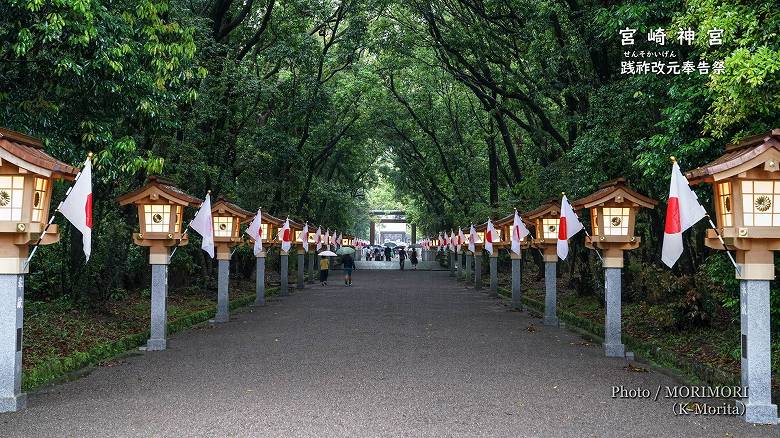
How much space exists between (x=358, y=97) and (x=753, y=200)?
25542mm

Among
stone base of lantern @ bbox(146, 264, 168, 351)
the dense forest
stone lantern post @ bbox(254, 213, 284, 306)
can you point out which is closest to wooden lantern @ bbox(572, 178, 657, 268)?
the dense forest

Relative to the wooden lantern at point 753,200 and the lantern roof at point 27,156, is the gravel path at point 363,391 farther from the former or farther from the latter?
the lantern roof at point 27,156

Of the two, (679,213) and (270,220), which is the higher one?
(270,220)

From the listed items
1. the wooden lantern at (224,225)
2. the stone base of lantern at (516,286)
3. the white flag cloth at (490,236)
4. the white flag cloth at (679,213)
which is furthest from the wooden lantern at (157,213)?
the white flag cloth at (490,236)

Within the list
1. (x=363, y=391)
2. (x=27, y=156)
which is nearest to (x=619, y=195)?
(x=363, y=391)

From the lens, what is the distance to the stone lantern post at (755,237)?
23.3ft

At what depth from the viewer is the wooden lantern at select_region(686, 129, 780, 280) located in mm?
7082

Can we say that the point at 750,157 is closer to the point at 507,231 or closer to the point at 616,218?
the point at 616,218

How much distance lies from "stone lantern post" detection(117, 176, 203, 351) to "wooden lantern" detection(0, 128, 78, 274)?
4.49m

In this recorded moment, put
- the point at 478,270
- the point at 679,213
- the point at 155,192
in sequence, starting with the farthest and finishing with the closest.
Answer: the point at 478,270 < the point at 155,192 < the point at 679,213

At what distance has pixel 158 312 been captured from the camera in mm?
12117

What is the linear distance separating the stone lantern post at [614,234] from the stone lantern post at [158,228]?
24.0 ft

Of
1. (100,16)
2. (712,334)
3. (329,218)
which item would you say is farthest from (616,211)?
(329,218)

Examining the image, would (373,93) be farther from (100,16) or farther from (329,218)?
(100,16)
